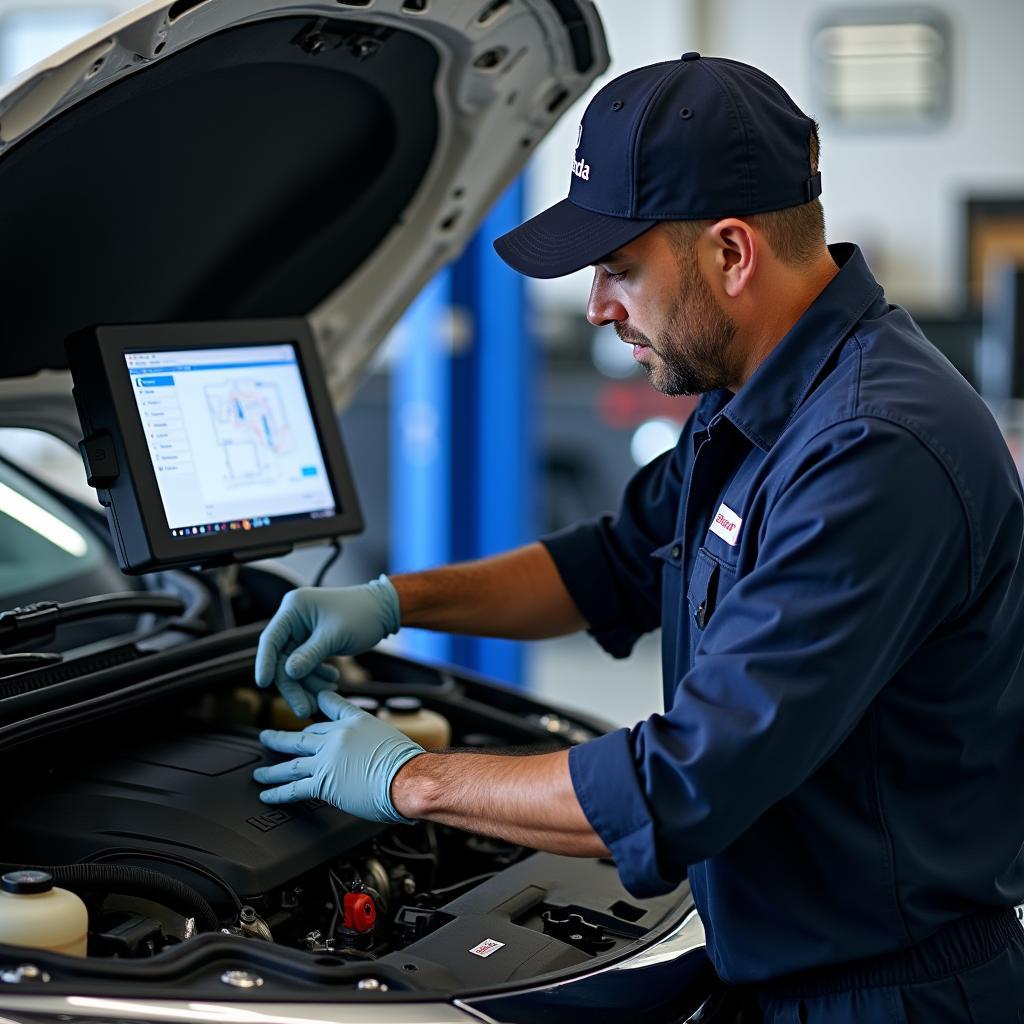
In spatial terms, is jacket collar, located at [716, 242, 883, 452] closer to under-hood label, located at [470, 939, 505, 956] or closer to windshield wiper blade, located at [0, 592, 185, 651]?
under-hood label, located at [470, 939, 505, 956]

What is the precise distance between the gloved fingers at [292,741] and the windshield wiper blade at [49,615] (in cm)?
28

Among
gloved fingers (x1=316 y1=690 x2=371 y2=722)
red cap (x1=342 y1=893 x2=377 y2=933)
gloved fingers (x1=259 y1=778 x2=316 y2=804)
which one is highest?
gloved fingers (x1=316 y1=690 x2=371 y2=722)

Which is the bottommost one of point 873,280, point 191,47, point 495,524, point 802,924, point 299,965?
point 495,524

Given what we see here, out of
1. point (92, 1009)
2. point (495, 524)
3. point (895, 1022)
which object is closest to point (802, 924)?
point (895, 1022)

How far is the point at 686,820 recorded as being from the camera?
133 cm

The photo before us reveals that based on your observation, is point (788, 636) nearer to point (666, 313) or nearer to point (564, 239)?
point (666, 313)

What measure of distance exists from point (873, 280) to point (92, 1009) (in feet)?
3.72

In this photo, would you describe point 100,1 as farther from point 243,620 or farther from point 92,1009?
point 92,1009

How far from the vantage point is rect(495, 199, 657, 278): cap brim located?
155 centimetres

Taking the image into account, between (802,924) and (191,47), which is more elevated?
(191,47)

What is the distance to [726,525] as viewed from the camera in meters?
1.62

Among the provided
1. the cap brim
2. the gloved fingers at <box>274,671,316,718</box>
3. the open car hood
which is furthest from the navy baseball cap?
the gloved fingers at <box>274,671,316,718</box>

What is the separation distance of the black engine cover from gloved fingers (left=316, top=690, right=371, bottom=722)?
11 cm

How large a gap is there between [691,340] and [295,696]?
0.71 meters
